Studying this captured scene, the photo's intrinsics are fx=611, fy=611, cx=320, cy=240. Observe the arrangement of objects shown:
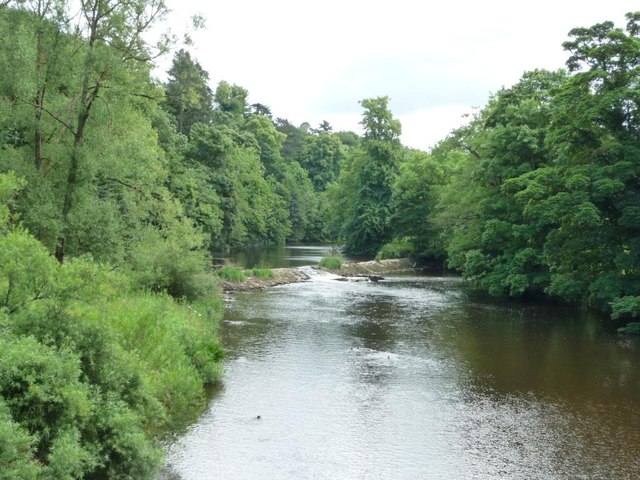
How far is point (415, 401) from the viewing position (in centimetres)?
1518

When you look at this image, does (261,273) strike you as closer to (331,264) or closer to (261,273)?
(261,273)

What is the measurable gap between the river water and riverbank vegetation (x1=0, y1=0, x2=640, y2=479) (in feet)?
4.90

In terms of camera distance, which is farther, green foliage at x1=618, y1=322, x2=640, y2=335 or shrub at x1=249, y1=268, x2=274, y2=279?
shrub at x1=249, y1=268, x2=274, y2=279

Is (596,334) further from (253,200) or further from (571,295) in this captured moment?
(253,200)

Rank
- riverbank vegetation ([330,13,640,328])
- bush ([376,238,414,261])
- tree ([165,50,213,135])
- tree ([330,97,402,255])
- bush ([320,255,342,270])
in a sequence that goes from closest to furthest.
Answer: riverbank vegetation ([330,13,640,328]) < bush ([320,255,342,270]) < bush ([376,238,414,261]) < tree ([165,50,213,135]) < tree ([330,97,402,255])

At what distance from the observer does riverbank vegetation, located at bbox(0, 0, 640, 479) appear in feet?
29.4

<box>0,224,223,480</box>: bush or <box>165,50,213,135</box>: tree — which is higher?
<box>165,50,213,135</box>: tree

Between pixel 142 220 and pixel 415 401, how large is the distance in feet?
49.3

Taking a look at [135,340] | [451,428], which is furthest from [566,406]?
[135,340]

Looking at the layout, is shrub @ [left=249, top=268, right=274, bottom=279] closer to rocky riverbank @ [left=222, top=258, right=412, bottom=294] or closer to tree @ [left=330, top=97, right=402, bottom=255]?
rocky riverbank @ [left=222, top=258, right=412, bottom=294]

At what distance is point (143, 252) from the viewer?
21109 millimetres

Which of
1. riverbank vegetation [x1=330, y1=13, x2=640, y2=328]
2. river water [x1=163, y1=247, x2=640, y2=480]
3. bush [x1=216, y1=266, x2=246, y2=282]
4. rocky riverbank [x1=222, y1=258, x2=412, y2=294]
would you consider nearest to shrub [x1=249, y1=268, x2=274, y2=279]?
rocky riverbank [x1=222, y1=258, x2=412, y2=294]

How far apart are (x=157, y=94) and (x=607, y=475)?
17.5 meters

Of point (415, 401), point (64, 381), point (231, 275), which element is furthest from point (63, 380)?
point (231, 275)
